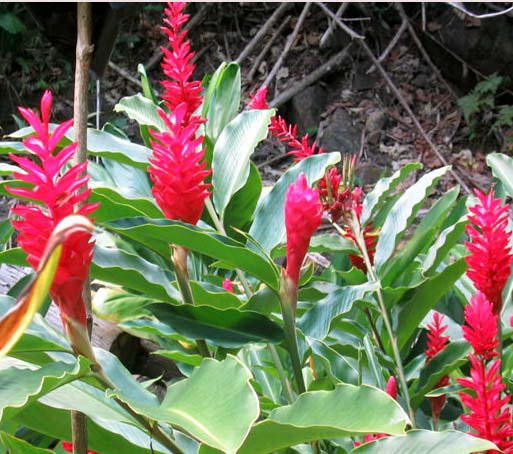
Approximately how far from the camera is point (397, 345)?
3.95 ft

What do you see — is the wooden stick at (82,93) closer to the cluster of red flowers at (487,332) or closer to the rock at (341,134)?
the cluster of red flowers at (487,332)

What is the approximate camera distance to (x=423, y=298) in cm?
116

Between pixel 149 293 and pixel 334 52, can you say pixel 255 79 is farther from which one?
pixel 149 293

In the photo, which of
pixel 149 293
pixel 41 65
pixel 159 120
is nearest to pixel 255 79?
pixel 41 65

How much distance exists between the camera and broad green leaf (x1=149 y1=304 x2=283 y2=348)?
850mm

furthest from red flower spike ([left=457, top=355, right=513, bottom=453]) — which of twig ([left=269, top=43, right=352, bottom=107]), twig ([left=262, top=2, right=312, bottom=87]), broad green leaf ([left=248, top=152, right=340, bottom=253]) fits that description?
twig ([left=269, top=43, right=352, bottom=107])

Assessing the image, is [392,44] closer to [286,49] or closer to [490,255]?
[286,49]

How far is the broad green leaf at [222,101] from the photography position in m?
1.35

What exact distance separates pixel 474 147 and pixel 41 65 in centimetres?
274

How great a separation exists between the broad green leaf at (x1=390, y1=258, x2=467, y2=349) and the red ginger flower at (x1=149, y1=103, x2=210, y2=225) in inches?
17.6

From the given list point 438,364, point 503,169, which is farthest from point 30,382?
point 503,169

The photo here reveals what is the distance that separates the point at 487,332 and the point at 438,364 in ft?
0.95

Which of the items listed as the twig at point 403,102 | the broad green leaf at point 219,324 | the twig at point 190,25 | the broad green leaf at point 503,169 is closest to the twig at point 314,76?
the twig at point 403,102

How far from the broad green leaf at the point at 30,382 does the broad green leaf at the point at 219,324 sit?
18 cm
